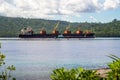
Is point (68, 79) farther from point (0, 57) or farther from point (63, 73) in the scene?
point (0, 57)

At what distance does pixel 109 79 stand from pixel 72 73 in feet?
2.63

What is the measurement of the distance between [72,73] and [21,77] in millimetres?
34149

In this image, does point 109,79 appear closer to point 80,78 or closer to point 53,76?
point 80,78

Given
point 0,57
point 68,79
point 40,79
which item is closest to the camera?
point 68,79

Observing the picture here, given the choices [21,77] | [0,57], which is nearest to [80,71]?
[0,57]

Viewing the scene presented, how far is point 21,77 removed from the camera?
134 ft

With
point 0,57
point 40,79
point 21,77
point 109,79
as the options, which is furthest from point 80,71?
point 21,77

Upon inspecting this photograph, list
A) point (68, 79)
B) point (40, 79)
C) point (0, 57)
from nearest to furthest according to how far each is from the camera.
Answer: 1. point (68, 79)
2. point (0, 57)
3. point (40, 79)

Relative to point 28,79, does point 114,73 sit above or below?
above

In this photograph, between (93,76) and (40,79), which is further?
(40,79)

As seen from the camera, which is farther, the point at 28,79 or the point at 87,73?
the point at 28,79

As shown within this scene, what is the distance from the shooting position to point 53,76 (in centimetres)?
721

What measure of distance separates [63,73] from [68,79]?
0.17 meters

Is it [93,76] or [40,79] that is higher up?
[93,76]
